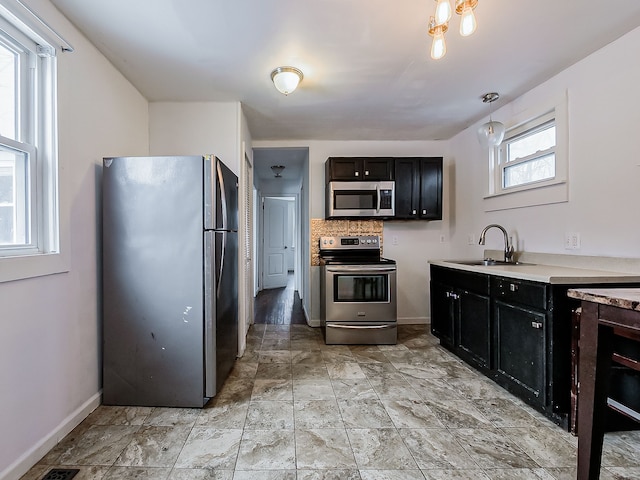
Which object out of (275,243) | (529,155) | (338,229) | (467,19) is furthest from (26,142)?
(275,243)

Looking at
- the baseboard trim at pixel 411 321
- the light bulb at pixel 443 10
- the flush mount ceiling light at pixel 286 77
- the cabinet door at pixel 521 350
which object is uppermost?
the flush mount ceiling light at pixel 286 77

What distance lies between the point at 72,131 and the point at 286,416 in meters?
2.09

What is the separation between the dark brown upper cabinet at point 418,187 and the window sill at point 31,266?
2931 mm

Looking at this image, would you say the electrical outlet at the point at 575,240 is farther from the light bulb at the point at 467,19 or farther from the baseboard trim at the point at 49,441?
the baseboard trim at the point at 49,441

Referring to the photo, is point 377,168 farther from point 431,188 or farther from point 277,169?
point 277,169

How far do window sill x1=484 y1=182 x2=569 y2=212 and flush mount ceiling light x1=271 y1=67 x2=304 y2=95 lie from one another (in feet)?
6.84

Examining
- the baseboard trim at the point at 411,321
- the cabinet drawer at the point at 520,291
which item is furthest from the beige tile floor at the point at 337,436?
the baseboard trim at the point at 411,321

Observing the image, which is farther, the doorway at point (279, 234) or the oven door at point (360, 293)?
the doorway at point (279, 234)

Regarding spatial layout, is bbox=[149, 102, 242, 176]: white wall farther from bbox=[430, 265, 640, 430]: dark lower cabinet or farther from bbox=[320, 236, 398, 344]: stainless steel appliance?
bbox=[430, 265, 640, 430]: dark lower cabinet

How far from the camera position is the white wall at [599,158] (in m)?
1.81

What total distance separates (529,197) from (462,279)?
2.91 feet

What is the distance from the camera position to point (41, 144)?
160 centimetres

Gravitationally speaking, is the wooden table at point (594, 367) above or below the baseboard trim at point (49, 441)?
above

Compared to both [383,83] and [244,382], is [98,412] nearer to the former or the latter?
[244,382]
